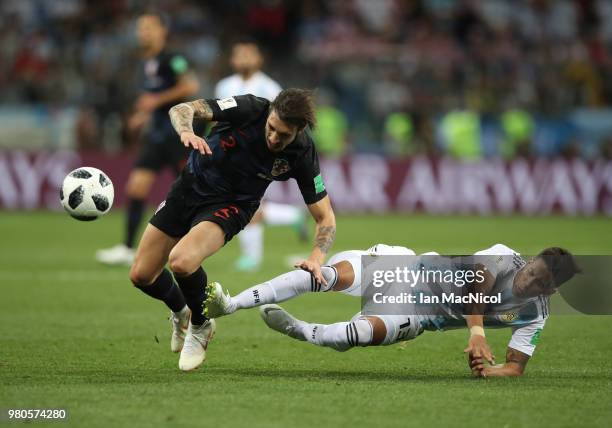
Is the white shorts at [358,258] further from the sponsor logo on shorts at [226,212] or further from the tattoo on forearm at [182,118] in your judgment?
the tattoo on forearm at [182,118]

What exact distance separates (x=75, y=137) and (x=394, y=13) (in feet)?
25.9

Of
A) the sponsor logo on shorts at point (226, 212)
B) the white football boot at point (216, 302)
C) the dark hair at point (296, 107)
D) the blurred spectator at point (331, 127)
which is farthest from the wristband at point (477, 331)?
the blurred spectator at point (331, 127)

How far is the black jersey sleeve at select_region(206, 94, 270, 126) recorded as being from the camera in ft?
22.5

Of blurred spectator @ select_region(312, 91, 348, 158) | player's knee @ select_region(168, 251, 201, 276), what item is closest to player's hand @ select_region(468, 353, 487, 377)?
player's knee @ select_region(168, 251, 201, 276)

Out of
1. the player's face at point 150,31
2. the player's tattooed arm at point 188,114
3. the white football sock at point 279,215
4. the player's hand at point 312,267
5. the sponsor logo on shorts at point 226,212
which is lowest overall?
the player's hand at point 312,267

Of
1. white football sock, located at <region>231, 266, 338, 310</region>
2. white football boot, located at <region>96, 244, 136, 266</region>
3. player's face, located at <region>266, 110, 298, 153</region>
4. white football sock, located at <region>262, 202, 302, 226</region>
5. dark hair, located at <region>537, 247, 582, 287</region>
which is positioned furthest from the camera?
white football sock, located at <region>262, 202, 302, 226</region>

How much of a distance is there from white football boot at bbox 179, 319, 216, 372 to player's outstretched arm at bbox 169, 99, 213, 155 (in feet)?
4.11

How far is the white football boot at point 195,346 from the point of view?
6.85 m

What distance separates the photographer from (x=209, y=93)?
22031mm

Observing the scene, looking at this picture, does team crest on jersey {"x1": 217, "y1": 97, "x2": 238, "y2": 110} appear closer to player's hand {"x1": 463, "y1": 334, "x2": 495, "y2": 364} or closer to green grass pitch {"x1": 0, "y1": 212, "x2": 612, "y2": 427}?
green grass pitch {"x1": 0, "y1": 212, "x2": 612, "y2": 427}

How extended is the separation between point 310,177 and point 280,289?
0.74 metres

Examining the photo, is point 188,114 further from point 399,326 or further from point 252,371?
point 399,326

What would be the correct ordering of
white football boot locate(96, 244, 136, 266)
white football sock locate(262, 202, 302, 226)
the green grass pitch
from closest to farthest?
the green grass pitch < white football boot locate(96, 244, 136, 266) < white football sock locate(262, 202, 302, 226)

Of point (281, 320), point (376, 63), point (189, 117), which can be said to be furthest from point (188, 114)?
point (376, 63)
